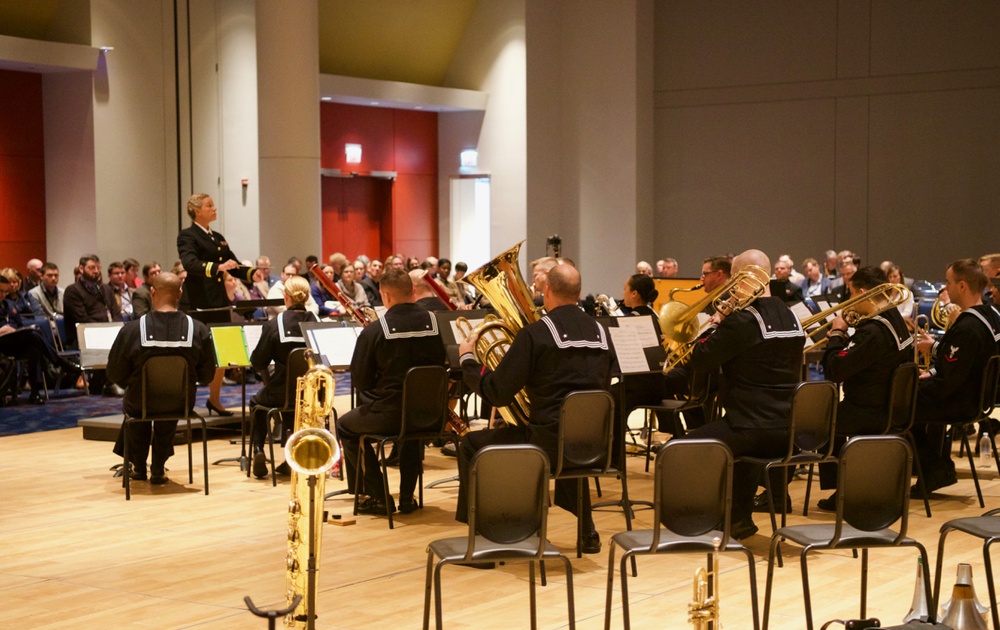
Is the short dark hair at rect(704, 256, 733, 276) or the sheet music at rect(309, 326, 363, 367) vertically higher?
the short dark hair at rect(704, 256, 733, 276)

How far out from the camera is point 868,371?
6996 mm

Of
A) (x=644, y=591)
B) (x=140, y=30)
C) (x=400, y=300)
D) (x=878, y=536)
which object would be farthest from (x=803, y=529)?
(x=140, y=30)

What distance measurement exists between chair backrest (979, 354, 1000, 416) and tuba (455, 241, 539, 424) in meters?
2.79

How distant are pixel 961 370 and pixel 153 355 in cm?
485

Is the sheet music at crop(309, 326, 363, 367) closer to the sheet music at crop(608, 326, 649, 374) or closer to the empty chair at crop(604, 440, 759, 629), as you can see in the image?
the sheet music at crop(608, 326, 649, 374)

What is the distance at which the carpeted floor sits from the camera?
35.0 feet

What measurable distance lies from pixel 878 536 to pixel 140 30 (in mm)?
13419

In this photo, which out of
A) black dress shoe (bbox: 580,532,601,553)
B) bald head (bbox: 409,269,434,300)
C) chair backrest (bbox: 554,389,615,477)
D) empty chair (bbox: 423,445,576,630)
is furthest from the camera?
bald head (bbox: 409,269,434,300)

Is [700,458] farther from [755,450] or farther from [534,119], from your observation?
[534,119]

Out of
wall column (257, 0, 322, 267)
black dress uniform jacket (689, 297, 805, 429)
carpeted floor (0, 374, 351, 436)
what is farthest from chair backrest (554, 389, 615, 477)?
wall column (257, 0, 322, 267)

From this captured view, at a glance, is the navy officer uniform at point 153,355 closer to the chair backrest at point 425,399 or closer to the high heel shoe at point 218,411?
the chair backrest at point 425,399

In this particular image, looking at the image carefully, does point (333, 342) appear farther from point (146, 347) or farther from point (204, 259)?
point (204, 259)

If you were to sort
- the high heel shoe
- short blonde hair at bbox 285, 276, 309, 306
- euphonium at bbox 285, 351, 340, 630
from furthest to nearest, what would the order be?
the high heel shoe → short blonde hair at bbox 285, 276, 309, 306 → euphonium at bbox 285, 351, 340, 630

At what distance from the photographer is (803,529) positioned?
4512mm
